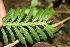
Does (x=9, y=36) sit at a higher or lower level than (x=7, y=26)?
lower

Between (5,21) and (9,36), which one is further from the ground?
(5,21)

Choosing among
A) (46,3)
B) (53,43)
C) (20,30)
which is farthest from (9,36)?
(46,3)

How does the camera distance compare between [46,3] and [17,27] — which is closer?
[17,27]

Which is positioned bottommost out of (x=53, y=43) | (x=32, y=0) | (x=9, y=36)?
(x=53, y=43)

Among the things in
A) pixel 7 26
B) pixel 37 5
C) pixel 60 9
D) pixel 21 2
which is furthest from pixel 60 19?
pixel 7 26

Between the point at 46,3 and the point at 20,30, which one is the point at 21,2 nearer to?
the point at 46,3

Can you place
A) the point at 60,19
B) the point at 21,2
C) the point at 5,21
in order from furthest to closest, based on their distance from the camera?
the point at 21,2, the point at 60,19, the point at 5,21

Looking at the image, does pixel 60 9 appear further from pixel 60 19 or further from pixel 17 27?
pixel 17 27

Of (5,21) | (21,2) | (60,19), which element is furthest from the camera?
(21,2)

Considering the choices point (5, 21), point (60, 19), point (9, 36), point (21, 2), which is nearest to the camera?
point (5, 21)
